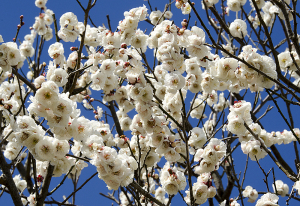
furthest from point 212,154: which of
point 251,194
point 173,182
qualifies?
point 251,194

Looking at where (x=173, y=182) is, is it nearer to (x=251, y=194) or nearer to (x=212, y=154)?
(x=212, y=154)

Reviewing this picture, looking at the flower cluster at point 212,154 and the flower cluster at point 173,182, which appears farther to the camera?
the flower cluster at point 173,182

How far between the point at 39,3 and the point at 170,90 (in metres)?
4.58

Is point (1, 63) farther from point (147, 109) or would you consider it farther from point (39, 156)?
point (147, 109)

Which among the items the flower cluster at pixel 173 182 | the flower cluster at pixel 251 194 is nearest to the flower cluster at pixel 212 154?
the flower cluster at pixel 173 182

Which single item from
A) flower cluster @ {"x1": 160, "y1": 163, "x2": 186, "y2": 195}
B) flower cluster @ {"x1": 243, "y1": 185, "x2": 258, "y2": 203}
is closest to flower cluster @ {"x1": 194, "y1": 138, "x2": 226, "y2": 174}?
flower cluster @ {"x1": 160, "y1": 163, "x2": 186, "y2": 195}

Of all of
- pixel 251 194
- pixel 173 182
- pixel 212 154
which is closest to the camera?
pixel 212 154

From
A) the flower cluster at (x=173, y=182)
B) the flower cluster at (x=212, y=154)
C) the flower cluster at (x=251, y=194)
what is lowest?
the flower cluster at (x=173, y=182)

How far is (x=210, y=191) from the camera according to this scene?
107 inches

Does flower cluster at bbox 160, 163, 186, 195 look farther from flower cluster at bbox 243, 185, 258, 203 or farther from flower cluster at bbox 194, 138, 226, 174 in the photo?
flower cluster at bbox 243, 185, 258, 203

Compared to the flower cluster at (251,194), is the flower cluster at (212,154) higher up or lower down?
lower down

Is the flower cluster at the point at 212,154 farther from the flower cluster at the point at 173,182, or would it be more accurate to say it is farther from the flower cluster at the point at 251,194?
the flower cluster at the point at 251,194

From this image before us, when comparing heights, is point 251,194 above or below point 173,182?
above

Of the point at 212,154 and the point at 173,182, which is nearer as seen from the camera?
the point at 212,154
